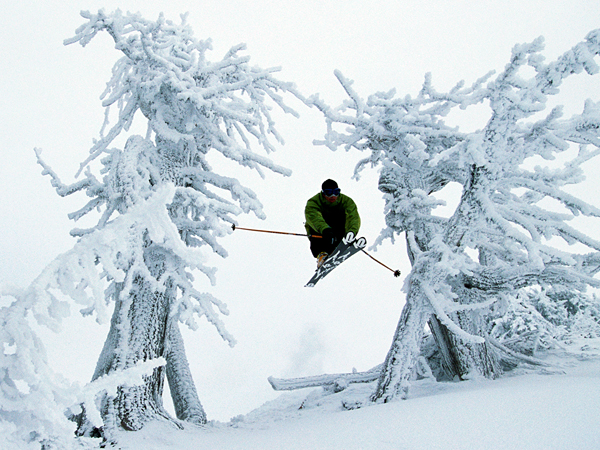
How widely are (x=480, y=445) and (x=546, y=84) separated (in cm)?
464

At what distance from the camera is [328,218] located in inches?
320

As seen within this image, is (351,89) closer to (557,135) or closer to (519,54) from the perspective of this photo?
(519,54)

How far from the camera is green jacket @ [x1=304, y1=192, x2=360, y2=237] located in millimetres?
7496

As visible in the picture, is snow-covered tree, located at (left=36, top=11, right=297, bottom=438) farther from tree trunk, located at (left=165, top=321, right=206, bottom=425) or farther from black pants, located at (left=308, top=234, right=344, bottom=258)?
Answer: black pants, located at (left=308, top=234, right=344, bottom=258)

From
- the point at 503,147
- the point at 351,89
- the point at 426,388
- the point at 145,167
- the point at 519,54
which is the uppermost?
the point at 351,89

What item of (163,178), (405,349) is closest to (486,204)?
(405,349)

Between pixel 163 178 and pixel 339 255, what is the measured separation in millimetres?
3431

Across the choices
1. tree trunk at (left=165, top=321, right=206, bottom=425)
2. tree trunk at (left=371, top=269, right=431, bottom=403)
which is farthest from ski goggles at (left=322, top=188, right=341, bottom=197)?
tree trunk at (left=165, top=321, right=206, bottom=425)

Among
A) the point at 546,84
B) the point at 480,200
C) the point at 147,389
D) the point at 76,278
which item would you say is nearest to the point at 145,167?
the point at 147,389

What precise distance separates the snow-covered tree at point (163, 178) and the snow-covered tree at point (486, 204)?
1.92 m

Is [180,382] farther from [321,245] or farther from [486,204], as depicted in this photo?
[486,204]

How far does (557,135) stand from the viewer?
5.38m

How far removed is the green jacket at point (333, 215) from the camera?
24.6 ft

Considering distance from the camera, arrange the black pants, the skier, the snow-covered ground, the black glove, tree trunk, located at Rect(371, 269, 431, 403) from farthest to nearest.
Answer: the black pants
the skier
the black glove
tree trunk, located at Rect(371, 269, 431, 403)
the snow-covered ground
